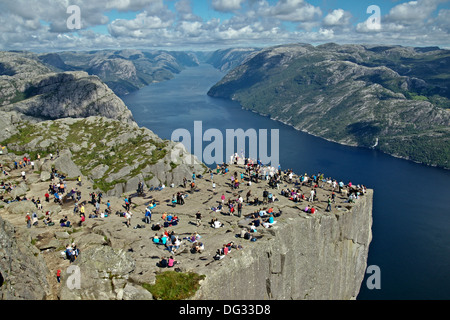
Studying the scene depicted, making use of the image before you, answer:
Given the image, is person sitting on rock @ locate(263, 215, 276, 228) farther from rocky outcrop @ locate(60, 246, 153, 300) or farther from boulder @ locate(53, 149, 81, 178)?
boulder @ locate(53, 149, 81, 178)

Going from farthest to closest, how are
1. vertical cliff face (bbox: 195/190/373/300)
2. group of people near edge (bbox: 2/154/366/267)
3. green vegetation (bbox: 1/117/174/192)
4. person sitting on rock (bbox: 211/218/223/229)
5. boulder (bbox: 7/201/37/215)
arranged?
green vegetation (bbox: 1/117/174/192)
boulder (bbox: 7/201/37/215)
person sitting on rock (bbox: 211/218/223/229)
group of people near edge (bbox: 2/154/366/267)
vertical cliff face (bbox: 195/190/373/300)

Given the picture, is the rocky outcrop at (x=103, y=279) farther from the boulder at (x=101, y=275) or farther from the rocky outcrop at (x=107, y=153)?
the rocky outcrop at (x=107, y=153)

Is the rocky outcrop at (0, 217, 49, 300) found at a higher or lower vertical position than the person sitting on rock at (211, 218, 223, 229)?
higher

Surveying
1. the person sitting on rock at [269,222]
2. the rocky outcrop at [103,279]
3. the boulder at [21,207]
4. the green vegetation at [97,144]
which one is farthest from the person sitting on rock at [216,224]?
the green vegetation at [97,144]

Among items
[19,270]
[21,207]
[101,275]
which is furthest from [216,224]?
[21,207]

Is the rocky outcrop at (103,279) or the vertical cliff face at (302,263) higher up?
the rocky outcrop at (103,279)

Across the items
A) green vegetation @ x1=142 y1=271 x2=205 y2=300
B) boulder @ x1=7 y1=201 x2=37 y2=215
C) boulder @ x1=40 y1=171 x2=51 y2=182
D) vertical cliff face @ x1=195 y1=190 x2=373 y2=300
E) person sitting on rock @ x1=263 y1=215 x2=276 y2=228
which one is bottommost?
vertical cliff face @ x1=195 y1=190 x2=373 y2=300

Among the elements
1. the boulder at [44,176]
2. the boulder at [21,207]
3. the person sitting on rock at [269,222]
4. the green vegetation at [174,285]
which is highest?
the boulder at [44,176]

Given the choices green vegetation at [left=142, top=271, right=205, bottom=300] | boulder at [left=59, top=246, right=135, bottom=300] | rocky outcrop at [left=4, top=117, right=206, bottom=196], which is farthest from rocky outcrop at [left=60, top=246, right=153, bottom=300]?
rocky outcrop at [left=4, top=117, right=206, bottom=196]
